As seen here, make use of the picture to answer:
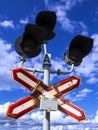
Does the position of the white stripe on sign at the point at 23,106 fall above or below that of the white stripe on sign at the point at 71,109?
below

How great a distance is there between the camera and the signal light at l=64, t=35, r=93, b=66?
6.67m

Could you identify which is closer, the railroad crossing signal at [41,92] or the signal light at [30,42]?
the railroad crossing signal at [41,92]

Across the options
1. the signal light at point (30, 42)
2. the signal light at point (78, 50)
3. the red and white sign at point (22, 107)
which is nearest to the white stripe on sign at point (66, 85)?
the signal light at point (78, 50)

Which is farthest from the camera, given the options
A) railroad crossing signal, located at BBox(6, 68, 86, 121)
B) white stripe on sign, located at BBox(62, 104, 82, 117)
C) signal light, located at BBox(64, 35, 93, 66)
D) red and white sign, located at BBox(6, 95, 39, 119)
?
signal light, located at BBox(64, 35, 93, 66)

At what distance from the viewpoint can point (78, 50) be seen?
677 cm

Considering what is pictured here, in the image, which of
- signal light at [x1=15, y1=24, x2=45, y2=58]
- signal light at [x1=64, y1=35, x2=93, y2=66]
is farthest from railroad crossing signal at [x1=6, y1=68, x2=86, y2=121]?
signal light at [x1=64, y1=35, x2=93, y2=66]

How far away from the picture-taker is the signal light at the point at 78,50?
6.67m

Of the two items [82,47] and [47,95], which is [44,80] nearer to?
[47,95]

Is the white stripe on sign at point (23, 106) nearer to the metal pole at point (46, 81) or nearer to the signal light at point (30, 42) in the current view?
the metal pole at point (46, 81)

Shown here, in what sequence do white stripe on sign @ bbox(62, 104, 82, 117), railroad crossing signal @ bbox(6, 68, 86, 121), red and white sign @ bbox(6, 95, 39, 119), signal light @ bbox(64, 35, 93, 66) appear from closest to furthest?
1. red and white sign @ bbox(6, 95, 39, 119)
2. railroad crossing signal @ bbox(6, 68, 86, 121)
3. white stripe on sign @ bbox(62, 104, 82, 117)
4. signal light @ bbox(64, 35, 93, 66)

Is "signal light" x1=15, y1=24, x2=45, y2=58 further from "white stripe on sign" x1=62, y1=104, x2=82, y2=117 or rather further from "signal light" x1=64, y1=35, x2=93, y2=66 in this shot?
"white stripe on sign" x1=62, y1=104, x2=82, y2=117

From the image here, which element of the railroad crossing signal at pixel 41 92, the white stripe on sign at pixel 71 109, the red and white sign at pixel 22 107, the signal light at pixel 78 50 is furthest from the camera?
the signal light at pixel 78 50

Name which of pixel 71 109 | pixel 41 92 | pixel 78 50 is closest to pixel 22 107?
pixel 41 92

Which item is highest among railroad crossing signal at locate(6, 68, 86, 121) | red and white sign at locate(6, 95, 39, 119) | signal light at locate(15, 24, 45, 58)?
signal light at locate(15, 24, 45, 58)
